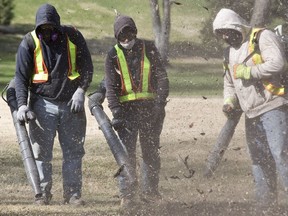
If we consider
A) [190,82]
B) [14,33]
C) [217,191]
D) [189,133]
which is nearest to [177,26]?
[14,33]

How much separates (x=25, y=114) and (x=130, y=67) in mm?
1074

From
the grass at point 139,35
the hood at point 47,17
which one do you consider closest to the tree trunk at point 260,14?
the hood at point 47,17

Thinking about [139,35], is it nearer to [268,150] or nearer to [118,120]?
[118,120]

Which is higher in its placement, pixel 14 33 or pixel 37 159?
pixel 37 159

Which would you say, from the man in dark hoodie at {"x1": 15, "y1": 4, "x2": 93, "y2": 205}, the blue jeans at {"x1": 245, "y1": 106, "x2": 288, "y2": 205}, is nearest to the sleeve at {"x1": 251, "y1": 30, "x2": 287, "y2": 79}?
the blue jeans at {"x1": 245, "y1": 106, "x2": 288, "y2": 205}

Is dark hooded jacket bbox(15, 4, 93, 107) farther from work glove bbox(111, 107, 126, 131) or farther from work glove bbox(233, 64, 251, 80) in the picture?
work glove bbox(233, 64, 251, 80)

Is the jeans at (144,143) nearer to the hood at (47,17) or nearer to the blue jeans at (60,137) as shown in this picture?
the blue jeans at (60,137)

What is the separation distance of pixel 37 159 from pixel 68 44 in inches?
45.0

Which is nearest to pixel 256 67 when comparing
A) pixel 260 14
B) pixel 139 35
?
pixel 260 14

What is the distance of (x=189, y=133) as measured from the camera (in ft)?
55.0

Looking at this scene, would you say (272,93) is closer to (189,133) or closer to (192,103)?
(189,133)

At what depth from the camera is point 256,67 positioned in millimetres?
9562

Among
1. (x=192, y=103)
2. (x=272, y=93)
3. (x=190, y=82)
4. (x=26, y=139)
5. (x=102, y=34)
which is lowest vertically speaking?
(x=102, y=34)

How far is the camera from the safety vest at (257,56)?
9648 millimetres
